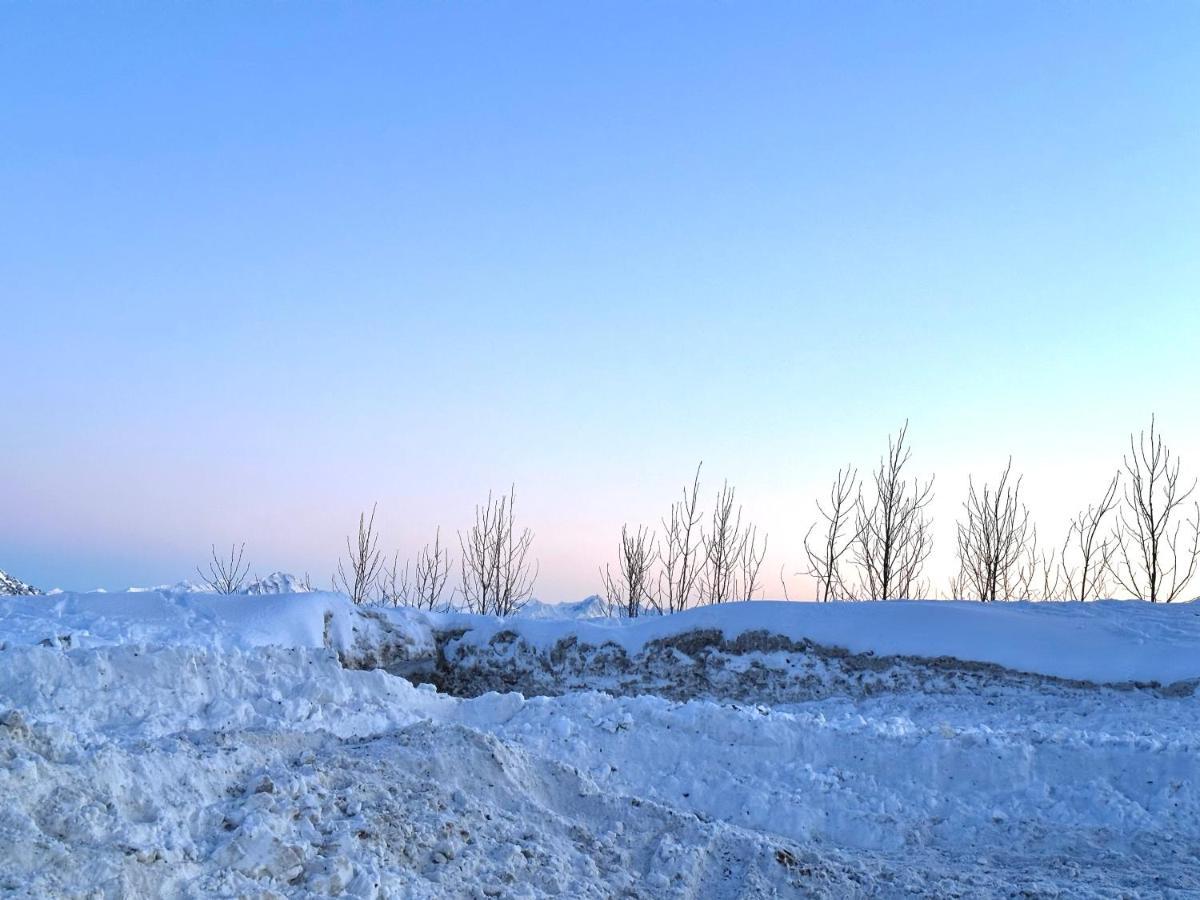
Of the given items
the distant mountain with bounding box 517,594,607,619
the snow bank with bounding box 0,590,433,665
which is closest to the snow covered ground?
the snow bank with bounding box 0,590,433,665

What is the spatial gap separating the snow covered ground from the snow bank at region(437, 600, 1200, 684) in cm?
5

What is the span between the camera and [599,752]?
27.1 feet

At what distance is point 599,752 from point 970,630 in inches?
246

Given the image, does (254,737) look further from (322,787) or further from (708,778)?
(708,778)

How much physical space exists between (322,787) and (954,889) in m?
3.86

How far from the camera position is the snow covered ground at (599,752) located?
16.7 ft

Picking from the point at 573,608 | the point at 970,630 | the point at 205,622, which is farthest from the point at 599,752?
the point at 573,608

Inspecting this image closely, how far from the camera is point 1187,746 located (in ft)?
26.5

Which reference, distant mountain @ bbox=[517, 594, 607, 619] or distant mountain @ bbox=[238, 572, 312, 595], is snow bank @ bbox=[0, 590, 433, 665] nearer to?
distant mountain @ bbox=[238, 572, 312, 595]

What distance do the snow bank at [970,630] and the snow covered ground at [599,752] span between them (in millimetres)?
47

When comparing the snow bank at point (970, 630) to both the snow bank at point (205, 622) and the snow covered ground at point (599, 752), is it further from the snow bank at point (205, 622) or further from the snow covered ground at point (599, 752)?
the snow bank at point (205, 622)

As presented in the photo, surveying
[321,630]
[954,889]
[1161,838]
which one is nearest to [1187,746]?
[1161,838]

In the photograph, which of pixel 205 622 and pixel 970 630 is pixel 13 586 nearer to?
pixel 205 622

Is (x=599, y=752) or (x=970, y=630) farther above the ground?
(x=970, y=630)
